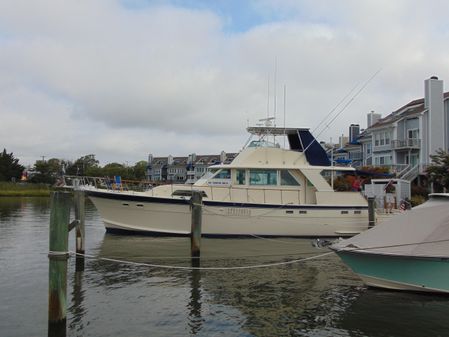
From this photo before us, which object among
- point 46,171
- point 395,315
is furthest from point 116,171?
point 395,315

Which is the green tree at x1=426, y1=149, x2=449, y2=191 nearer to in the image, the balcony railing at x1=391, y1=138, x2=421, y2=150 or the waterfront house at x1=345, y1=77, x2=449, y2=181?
the waterfront house at x1=345, y1=77, x2=449, y2=181

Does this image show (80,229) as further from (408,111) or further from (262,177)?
(408,111)

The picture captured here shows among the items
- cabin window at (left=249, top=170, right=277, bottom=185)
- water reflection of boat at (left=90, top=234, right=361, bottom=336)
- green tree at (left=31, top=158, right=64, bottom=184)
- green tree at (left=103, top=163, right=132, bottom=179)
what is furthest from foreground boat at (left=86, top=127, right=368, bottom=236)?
green tree at (left=103, top=163, right=132, bottom=179)

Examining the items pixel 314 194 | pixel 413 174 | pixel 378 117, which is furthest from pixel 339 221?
pixel 378 117

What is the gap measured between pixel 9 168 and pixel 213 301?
78.5 meters

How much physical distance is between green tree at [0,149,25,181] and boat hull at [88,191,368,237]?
6527cm

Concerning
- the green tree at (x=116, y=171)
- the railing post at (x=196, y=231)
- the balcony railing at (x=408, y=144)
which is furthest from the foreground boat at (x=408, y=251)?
the green tree at (x=116, y=171)

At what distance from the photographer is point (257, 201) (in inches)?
819

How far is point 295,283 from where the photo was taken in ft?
39.3

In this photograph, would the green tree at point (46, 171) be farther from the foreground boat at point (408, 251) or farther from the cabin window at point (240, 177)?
the foreground boat at point (408, 251)

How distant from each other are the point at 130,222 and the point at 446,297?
13.4 m

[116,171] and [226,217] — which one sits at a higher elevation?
[116,171]

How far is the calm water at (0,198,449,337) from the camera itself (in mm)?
8539

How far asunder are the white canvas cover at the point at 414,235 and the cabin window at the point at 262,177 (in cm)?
1040
